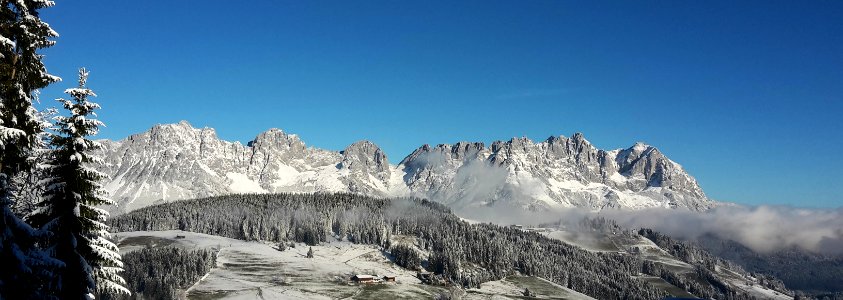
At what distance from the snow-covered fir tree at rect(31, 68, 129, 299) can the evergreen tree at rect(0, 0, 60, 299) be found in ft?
9.69

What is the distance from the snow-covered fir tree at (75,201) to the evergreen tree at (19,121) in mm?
2954

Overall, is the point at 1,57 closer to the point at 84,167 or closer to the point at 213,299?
the point at 84,167

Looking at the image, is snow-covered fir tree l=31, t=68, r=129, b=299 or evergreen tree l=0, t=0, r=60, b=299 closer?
evergreen tree l=0, t=0, r=60, b=299

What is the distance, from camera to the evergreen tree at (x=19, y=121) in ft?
74.7

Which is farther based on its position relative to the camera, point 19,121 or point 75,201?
point 75,201

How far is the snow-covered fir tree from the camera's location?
28016mm

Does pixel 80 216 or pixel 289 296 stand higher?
pixel 80 216

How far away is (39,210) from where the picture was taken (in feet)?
91.0

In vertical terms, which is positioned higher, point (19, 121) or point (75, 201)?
point (19, 121)

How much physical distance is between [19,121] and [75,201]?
6053 mm

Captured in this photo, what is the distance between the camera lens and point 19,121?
23.8 m

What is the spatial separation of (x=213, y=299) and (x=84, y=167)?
15932 centimetres

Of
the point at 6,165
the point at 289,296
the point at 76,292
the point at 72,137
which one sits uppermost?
the point at 72,137

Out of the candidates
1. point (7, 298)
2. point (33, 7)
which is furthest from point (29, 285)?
point (33, 7)
